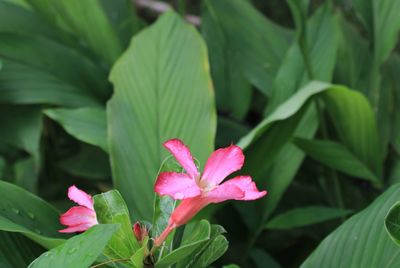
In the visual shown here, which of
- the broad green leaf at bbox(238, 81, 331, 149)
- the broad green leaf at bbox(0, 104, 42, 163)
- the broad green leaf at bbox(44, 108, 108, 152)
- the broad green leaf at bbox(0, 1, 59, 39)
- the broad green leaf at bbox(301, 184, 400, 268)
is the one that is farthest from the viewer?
the broad green leaf at bbox(0, 1, 59, 39)

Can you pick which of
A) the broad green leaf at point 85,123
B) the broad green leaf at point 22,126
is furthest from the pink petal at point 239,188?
the broad green leaf at point 22,126

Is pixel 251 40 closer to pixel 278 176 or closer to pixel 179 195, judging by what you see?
pixel 278 176

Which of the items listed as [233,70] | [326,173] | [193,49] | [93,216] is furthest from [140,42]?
[93,216]

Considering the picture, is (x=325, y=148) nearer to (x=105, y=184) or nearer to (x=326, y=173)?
(x=326, y=173)

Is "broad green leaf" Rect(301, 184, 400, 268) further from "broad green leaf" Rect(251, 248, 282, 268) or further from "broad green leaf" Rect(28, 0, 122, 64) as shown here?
"broad green leaf" Rect(28, 0, 122, 64)

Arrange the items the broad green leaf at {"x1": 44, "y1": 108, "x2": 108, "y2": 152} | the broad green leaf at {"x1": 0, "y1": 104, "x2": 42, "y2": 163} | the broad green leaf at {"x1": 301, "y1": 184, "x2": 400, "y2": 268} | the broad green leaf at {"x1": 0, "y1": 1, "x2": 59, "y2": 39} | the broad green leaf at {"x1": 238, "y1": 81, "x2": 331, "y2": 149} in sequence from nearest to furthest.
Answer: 1. the broad green leaf at {"x1": 301, "y1": 184, "x2": 400, "y2": 268}
2. the broad green leaf at {"x1": 238, "y1": 81, "x2": 331, "y2": 149}
3. the broad green leaf at {"x1": 44, "y1": 108, "x2": 108, "y2": 152}
4. the broad green leaf at {"x1": 0, "y1": 104, "x2": 42, "y2": 163}
5. the broad green leaf at {"x1": 0, "y1": 1, "x2": 59, "y2": 39}

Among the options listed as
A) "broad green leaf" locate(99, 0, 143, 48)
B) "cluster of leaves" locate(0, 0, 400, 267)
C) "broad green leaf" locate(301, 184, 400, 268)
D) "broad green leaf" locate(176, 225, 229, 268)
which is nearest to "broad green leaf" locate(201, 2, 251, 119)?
"cluster of leaves" locate(0, 0, 400, 267)

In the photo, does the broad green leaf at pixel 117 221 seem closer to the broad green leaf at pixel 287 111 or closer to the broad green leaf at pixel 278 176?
the broad green leaf at pixel 287 111
